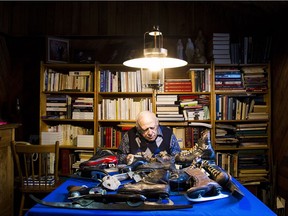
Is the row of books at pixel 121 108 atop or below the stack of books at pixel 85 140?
atop

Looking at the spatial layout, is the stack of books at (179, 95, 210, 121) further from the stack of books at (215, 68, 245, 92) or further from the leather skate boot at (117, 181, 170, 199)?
the leather skate boot at (117, 181, 170, 199)

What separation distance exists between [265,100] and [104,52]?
2.08m

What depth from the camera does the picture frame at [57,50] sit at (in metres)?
3.45

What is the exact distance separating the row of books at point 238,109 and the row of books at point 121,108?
83 centimetres

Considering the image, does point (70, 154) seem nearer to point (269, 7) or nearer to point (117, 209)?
point (117, 209)

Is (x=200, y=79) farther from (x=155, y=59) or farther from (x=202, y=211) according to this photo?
(x=202, y=211)

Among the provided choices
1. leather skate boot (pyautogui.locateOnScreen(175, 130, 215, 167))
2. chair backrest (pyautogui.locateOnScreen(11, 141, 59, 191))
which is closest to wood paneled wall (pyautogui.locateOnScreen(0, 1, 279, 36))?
chair backrest (pyautogui.locateOnScreen(11, 141, 59, 191))

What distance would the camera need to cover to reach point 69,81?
3441mm

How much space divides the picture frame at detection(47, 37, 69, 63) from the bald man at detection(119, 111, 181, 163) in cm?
154

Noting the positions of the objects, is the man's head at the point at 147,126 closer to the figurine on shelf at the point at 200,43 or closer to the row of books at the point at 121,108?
the row of books at the point at 121,108

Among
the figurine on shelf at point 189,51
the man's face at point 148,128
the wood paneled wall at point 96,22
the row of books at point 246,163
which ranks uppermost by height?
the wood paneled wall at point 96,22

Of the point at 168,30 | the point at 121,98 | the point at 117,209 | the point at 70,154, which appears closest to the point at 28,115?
the point at 70,154

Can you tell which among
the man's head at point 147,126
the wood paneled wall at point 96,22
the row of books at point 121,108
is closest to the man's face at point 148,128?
the man's head at point 147,126

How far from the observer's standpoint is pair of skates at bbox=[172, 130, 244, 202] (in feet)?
4.00
